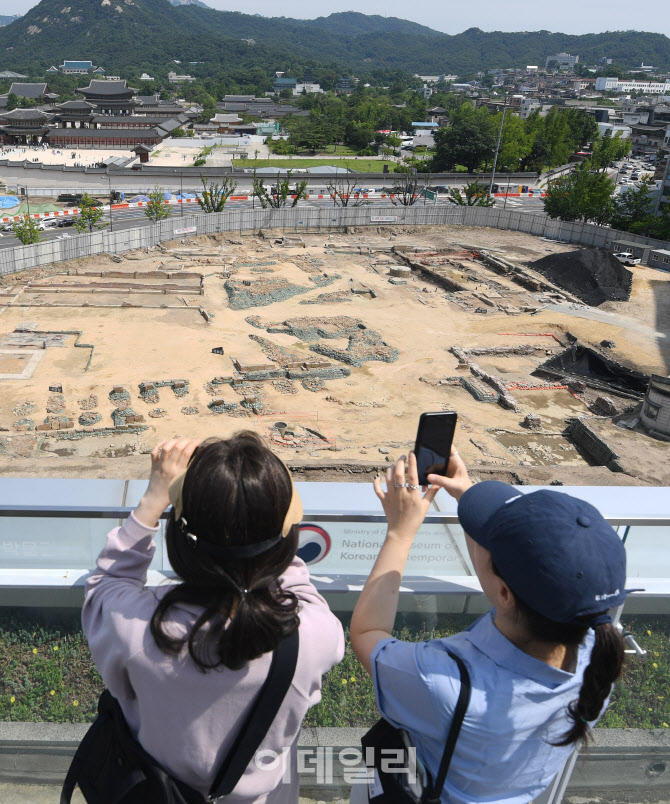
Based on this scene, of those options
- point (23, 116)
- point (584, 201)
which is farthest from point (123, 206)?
point (23, 116)

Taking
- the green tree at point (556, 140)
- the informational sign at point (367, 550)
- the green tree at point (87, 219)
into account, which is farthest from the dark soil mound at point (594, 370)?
the green tree at point (556, 140)

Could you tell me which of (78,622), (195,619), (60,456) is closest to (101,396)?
(60,456)

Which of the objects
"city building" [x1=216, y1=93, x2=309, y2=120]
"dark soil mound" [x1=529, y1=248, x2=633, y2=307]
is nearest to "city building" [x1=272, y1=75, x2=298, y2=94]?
"city building" [x1=216, y1=93, x2=309, y2=120]

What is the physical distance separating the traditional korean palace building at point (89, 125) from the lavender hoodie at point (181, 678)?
248ft

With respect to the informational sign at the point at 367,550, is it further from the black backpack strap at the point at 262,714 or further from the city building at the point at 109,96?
the city building at the point at 109,96

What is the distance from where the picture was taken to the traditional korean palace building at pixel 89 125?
226 feet

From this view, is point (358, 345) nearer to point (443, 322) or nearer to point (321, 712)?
point (443, 322)

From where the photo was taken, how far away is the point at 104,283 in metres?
27.6

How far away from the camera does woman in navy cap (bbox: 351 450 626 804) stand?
1.74 m

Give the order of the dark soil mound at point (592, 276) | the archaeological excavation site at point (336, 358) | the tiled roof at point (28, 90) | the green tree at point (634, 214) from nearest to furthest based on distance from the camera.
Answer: the archaeological excavation site at point (336, 358) < the dark soil mound at point (592, 276) < the green tree at point (634, 214) < the tiled roof at point (28, 90)

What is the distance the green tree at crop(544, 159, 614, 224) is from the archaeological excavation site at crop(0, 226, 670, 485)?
9056 mm

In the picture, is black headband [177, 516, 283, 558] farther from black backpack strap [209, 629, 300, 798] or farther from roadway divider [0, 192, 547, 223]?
roadway divider [0, 192, 547, 223]

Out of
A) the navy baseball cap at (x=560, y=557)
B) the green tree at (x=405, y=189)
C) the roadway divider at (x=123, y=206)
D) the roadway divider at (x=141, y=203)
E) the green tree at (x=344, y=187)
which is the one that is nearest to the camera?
the navy baseball cap at (x=560, y=557)

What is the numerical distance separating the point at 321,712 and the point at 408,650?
110 cm
